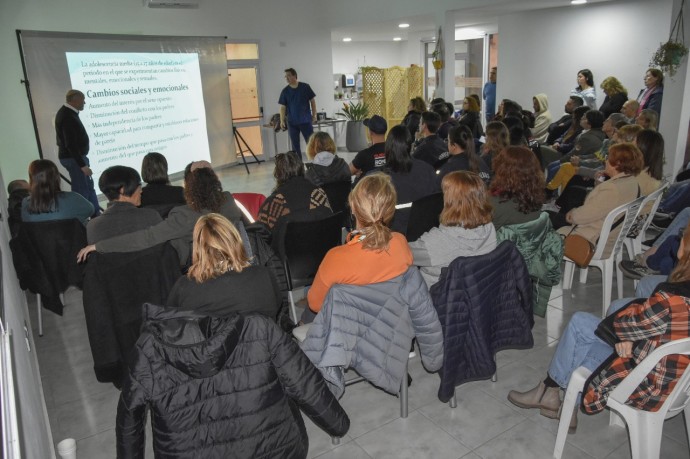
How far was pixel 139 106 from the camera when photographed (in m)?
7.63

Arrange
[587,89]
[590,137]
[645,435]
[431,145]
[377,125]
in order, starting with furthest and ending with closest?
[587,89]
[590,137]
[431,145]
[377,125]
[645,435]

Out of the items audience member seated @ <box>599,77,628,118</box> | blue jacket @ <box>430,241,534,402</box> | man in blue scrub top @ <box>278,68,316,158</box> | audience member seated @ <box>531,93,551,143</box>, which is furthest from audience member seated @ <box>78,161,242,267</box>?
man in blue scrub top @ <box>278,68,316,158</box>

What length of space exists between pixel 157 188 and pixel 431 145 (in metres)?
2.63

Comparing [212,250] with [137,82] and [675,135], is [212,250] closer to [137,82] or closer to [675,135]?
[675,135]

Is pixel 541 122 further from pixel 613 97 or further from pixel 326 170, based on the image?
pixel 326 170

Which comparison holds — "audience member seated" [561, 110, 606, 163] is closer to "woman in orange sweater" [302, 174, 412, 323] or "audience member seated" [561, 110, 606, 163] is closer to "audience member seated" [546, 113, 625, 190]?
"audience member seated" [546, 113, 625, 190]

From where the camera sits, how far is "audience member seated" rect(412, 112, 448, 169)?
5008mm

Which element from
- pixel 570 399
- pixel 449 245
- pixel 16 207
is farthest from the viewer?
pixel 16 207

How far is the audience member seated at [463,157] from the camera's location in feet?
13.4

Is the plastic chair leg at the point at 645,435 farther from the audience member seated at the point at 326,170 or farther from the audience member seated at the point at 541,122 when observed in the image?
the audience member seated at the point at 541,122

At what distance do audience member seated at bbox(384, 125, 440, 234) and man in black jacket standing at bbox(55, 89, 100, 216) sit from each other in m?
3.79

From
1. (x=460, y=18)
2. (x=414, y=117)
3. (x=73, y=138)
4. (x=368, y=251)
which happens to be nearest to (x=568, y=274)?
(x=368, y=251)

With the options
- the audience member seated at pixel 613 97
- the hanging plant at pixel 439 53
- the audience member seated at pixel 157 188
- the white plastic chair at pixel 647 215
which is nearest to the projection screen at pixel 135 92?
the hanging plant at pixel 439 53

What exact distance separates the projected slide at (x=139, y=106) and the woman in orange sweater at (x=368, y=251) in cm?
580
